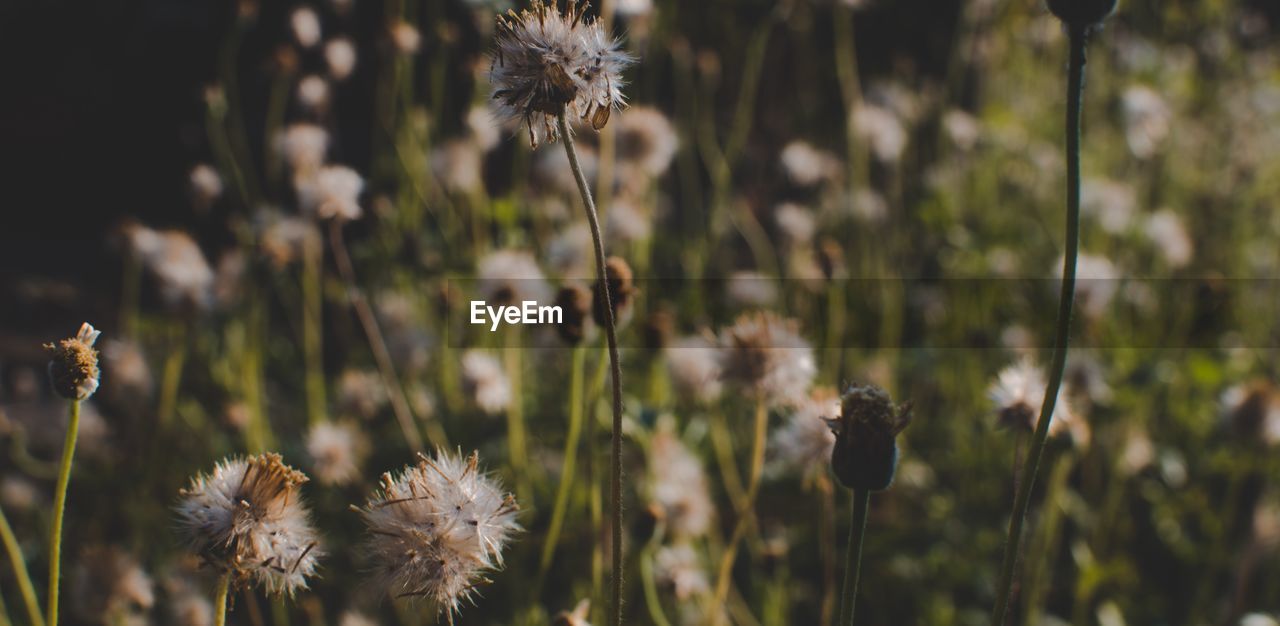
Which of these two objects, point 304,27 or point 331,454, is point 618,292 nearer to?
point 331,454

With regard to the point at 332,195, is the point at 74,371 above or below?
below

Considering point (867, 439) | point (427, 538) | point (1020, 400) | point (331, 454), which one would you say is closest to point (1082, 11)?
point (867, 439)

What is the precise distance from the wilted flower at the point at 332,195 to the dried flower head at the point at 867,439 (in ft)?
3.65

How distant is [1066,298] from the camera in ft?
2.55

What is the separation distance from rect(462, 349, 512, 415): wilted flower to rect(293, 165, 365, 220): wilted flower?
15.7 inches

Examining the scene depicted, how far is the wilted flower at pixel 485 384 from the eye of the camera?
6.38 feet

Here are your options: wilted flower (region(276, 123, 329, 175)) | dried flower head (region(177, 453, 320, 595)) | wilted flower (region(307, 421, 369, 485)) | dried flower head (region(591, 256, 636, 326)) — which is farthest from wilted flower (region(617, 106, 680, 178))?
dried flower head (region(177, 453, 320, 595))

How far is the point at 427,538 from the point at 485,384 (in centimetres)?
111

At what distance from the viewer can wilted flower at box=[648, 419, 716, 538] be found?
5.77 feet

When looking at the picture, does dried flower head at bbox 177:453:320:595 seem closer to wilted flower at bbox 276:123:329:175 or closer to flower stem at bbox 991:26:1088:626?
flower stem at bbox 991:26:1088:626

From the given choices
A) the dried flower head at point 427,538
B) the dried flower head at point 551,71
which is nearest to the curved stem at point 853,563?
the dried flower head at point 427,538

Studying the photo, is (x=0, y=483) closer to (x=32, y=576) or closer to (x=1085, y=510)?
(x=32, y=576)

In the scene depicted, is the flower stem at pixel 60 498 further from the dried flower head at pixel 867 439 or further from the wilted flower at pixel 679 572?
the wilted flower at pixel 679 572

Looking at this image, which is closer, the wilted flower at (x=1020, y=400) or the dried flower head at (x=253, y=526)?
the dried flower head at (x=253, y=526)
